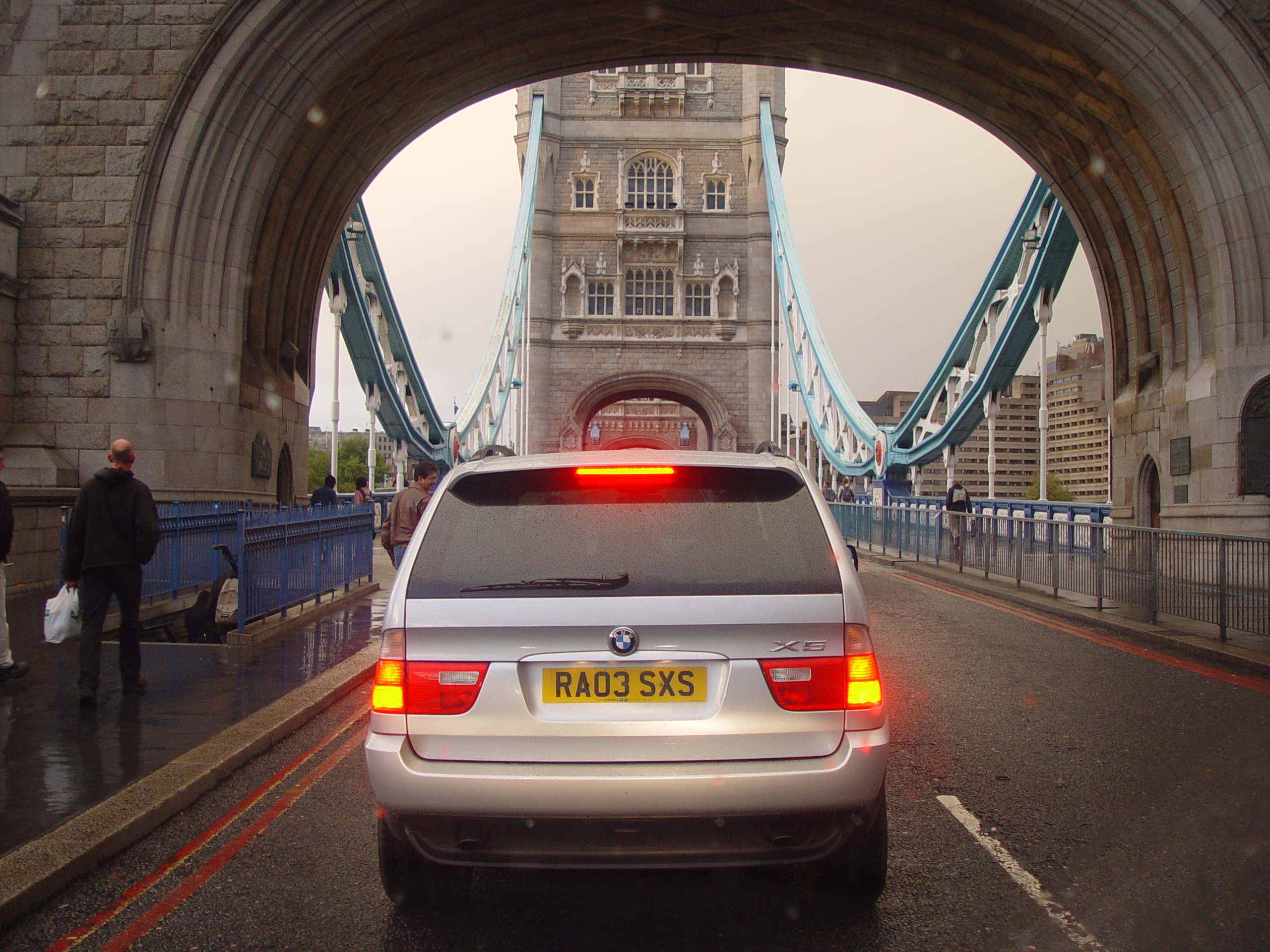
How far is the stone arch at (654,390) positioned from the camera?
148 feet

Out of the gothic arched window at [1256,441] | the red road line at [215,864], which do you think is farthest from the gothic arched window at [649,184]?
the red road line at [215,864]

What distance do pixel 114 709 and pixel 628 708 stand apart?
12.7 feet

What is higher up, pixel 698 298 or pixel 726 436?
pixel 698 298

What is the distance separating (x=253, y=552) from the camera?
786 centimetres

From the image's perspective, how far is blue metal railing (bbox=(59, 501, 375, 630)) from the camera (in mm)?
7906

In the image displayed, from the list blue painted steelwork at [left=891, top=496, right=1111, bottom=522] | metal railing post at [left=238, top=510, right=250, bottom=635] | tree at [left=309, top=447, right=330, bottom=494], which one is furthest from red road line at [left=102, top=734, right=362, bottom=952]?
tree at [left=309, top=447, right=330, bottom=494]

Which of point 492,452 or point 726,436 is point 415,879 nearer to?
point 492,452

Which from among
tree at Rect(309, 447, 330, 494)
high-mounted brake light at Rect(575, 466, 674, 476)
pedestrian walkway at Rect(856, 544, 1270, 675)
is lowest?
pedestrian walkway at Rect(856, 544, 1270, 675)

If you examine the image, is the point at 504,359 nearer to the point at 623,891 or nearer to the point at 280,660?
the point at 280,660

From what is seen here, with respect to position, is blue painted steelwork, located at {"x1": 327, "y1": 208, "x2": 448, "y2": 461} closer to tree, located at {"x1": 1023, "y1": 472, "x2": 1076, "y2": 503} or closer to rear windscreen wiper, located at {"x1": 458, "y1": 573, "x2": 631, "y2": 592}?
rear windscreen wiper, located at {"x1": 458, "y1": 573, "x2": 631, "y2": 592}

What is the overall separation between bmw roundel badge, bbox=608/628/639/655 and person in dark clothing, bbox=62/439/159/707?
4133 millimetres

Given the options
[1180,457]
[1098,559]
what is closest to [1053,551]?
[1098,559]

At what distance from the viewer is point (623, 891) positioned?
3217mm

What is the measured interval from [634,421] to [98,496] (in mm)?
53669
